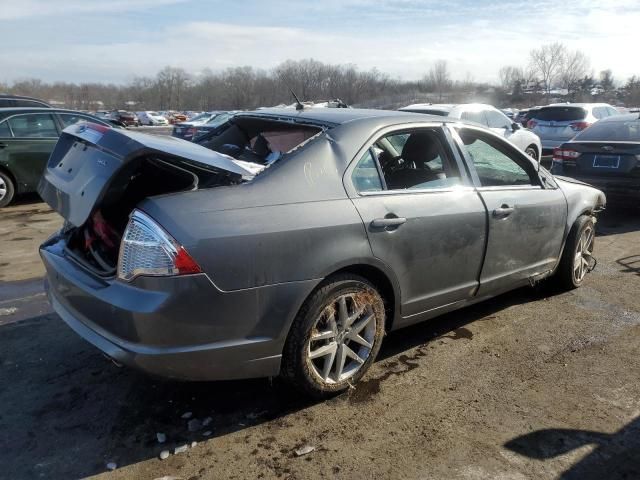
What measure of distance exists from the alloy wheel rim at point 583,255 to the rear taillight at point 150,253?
12.3ft

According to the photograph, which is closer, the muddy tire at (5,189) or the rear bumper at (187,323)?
the rear bumper at (187,323)

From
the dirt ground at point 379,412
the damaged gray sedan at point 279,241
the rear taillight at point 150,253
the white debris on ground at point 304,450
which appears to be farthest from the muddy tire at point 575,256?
the rear taillight at point 150,253

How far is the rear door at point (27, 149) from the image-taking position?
29.0ft

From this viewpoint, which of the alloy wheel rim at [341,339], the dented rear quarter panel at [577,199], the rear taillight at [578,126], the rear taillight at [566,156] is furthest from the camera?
the rear taillight at [578,126]

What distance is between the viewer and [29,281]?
17.3 ft

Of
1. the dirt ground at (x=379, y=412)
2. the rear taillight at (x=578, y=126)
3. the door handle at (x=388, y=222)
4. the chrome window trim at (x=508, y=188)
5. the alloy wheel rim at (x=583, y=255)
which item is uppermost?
the rear taillight at (x=578, y=126)

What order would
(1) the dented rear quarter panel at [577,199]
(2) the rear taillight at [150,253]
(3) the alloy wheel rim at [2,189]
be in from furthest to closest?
(3) the alloy wheel rim at [2,189] → (1) the dented rear quarter panel at [577,199] → (2) the rear taillight at [150,253]

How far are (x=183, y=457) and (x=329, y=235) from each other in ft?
4.35

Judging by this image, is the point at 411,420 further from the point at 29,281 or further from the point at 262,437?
the point at 29,281

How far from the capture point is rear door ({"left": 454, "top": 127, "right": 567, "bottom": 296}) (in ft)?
13.0

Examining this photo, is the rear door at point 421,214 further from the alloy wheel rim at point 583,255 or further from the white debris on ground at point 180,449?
the alloy wheel rim at point 583,255

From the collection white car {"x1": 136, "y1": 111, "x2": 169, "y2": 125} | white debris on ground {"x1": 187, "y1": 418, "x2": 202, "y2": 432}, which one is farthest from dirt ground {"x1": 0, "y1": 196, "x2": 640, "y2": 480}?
white car {"x1": 136, "y1": 111, "x2": 169, "y2": 125}

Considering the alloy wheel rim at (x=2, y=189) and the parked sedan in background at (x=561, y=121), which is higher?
the parked sedan in background at (x=561, y=121)

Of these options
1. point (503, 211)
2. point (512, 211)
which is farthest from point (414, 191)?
point (512, 211)
